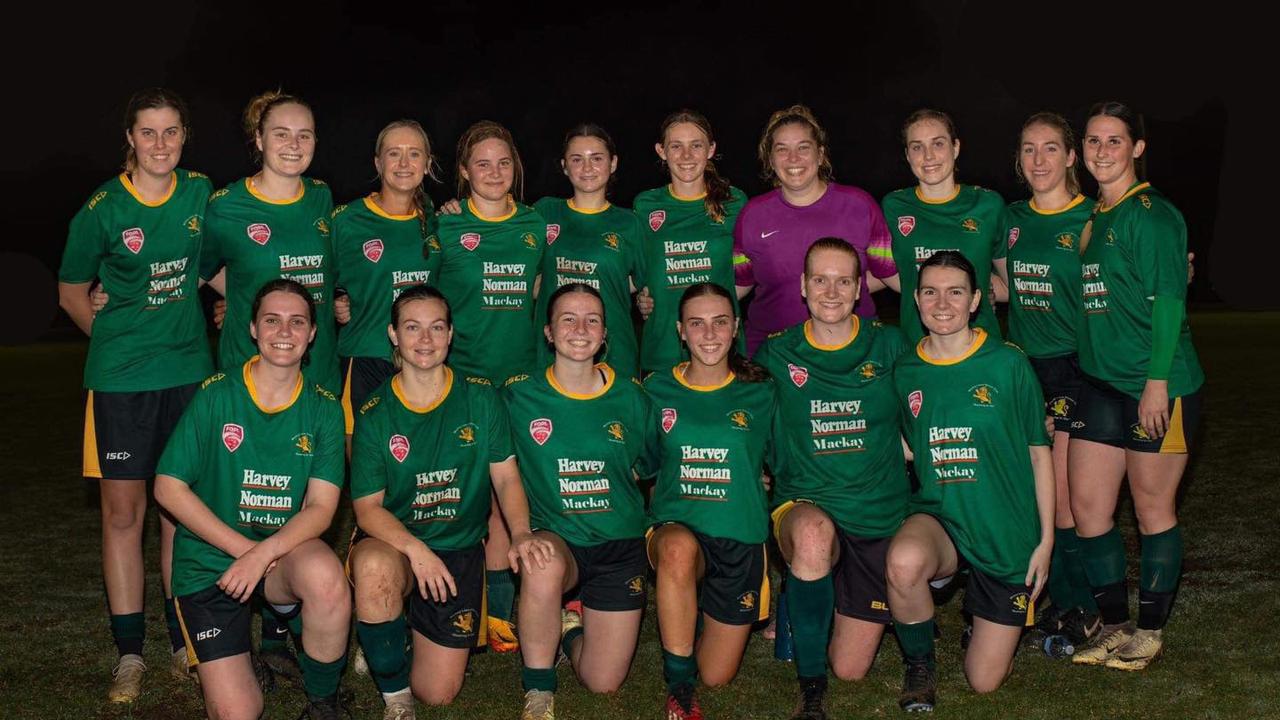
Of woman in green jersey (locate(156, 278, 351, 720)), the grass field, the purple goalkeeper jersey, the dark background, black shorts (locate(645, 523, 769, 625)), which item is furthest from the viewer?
the dark background

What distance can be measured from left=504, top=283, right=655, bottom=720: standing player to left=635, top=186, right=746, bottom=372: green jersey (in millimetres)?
813

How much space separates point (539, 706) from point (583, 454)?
78 cm

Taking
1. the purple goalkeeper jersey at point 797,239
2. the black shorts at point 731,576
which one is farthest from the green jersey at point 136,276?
the purple goalkeeper jersey at point 797,239

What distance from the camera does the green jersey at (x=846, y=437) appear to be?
3756 millimetres

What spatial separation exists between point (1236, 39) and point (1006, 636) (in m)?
21.9

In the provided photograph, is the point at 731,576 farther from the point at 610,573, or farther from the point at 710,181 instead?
the point at 710,181

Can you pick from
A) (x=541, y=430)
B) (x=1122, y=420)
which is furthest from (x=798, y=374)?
(x=1122, y=420)

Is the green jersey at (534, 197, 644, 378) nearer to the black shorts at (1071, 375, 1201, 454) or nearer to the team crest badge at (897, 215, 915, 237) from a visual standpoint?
the team crest badge at (897, 215, 915, 237)

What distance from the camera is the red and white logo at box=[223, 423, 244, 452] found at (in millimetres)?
3414

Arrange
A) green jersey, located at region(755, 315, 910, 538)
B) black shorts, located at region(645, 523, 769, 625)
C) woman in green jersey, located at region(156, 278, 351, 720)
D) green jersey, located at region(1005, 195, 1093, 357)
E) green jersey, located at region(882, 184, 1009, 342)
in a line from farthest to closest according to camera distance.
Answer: green jersey, located at region(882, 184, 1009, 342) < green jersey, located at region(1005, 195, 1093, 357) < green jersey, located at region(755, 315, 910, 538) < black shorts, located at region(645, 523, 769, 625) < woman in green jersey, located at region(156, 278, 351, 720)

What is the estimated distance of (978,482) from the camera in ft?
11.9

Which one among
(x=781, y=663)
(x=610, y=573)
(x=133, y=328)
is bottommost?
(x=781, y=663)

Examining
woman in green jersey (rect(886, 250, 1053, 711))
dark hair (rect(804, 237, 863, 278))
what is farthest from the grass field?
dark hair (rect(804, 237, 863, 278))

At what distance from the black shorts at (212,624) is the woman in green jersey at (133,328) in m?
0.47
